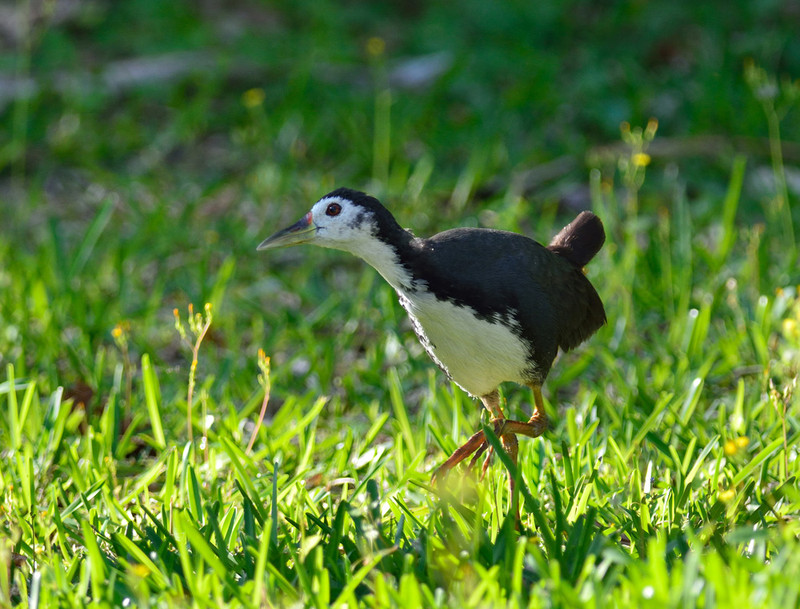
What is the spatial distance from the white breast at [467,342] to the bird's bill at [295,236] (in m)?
0.35

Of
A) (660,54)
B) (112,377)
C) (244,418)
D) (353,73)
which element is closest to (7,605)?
(244,418)

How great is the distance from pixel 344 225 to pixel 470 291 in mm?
432

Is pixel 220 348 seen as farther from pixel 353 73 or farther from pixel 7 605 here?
pixel 353 73

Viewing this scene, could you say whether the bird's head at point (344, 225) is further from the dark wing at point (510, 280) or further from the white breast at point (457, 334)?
the dark wing at point (510, 280)

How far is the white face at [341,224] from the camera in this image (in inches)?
124

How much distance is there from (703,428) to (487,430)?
975 millimetres

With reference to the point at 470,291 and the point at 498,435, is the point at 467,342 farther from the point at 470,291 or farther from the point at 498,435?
the point at 498,435

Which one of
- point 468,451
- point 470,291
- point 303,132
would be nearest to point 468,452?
point 468,451

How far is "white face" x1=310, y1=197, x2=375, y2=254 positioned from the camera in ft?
10.3

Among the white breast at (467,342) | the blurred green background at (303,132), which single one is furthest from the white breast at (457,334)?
the blurred green background at (303,132)

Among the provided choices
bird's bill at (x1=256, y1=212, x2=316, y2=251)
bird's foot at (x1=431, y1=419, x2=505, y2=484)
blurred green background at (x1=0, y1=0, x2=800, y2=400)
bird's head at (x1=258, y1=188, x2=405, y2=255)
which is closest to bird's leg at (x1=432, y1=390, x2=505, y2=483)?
bird's foot at (x1=431, y1=419, x2=505, y2=484)

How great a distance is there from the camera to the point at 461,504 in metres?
2.96

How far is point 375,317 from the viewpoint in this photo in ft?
15.1

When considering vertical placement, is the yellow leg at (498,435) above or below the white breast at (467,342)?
below
